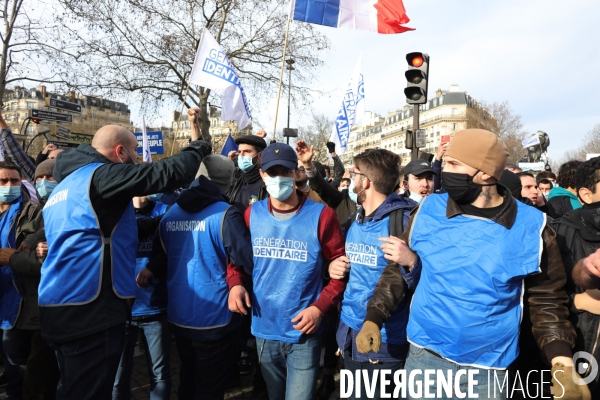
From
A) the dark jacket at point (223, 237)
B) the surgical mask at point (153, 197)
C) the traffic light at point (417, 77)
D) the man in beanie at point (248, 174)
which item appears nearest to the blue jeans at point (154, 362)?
the dark jacket at point (223, 237)

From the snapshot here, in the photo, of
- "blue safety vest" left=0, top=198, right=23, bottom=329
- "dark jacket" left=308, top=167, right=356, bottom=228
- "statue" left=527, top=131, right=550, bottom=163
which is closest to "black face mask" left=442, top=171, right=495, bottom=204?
"dark jacket" left=308, top=167, right=356, bottom=228

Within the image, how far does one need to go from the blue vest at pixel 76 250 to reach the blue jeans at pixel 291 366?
0.97 m

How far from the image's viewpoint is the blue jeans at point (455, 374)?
1.90 metres

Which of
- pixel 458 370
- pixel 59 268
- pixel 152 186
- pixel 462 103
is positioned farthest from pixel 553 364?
pixel 462 103

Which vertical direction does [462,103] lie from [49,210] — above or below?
above

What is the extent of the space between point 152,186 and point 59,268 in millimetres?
709

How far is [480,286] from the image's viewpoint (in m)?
1.88

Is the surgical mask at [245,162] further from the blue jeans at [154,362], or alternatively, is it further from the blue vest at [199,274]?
the blue jeans at [154,362]

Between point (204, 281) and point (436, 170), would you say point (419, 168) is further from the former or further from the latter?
point (204, 281)

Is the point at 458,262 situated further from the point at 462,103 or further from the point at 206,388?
the point at 462,103

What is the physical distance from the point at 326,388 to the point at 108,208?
8.56 ft

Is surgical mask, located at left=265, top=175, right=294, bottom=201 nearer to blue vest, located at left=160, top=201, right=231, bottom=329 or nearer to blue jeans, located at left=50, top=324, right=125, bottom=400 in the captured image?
blue vest, located at left=160, top=201, right=231, bottom=329

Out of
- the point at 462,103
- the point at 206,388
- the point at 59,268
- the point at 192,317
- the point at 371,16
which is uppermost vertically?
the point at 462,103

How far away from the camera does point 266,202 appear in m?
2.70
